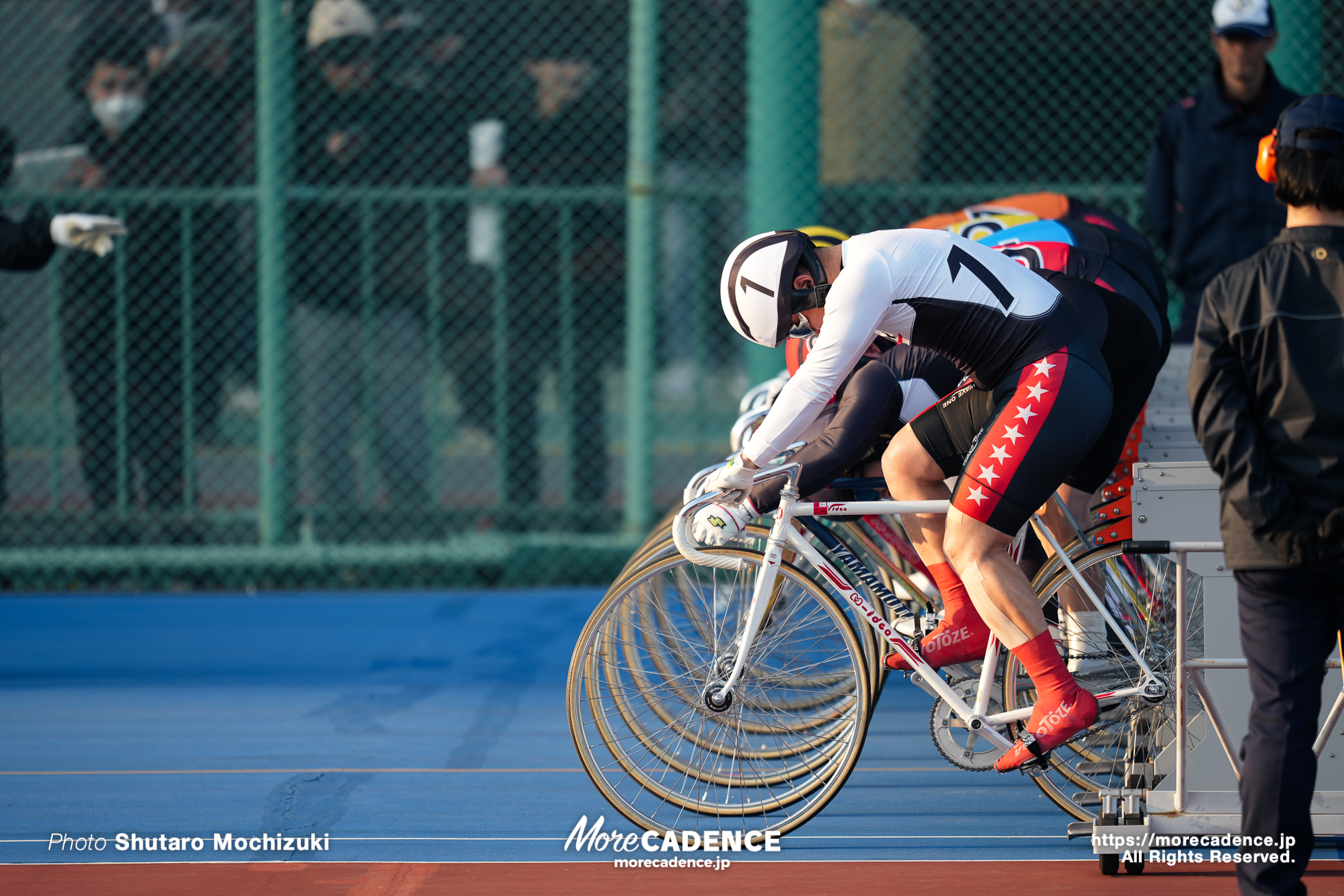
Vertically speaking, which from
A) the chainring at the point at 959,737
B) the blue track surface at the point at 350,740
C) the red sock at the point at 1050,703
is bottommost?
the blue track surface at the point at 350,740

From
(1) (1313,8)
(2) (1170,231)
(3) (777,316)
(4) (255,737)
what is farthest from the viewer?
(1) (1313,8)

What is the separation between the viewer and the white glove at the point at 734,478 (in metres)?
3.41

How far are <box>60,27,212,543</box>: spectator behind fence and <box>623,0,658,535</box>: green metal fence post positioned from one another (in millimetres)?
2397

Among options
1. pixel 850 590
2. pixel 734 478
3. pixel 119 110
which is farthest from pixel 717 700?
pixel 119 110

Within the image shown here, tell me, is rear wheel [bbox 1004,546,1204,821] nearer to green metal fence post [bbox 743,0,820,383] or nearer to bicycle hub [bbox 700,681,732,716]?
bicycle hub [bbox 700,681,732,716]

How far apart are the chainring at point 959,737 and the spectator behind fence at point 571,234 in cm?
401

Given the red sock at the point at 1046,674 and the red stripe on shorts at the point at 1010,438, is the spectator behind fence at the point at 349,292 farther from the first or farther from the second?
the red sock at the point at 1046,674

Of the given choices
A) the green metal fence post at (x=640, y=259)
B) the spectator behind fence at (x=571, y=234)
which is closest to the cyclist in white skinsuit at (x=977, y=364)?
the green metal fence post at (x=640, y=259)

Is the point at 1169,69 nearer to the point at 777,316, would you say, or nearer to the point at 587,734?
the point at 777,316

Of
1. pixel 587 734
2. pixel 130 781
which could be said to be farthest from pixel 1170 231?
pixel 130 781

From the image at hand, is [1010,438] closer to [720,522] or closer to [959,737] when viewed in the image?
[720,522]

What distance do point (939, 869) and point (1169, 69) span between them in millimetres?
5409

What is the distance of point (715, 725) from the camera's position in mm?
3717

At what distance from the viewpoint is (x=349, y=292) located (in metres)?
7.45
